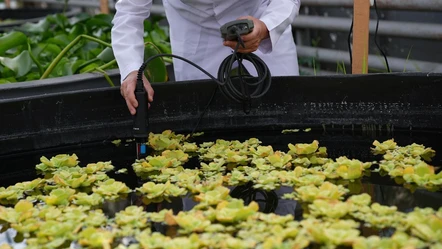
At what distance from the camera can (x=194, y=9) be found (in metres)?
2.49

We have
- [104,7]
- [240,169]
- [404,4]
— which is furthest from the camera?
[104,7]

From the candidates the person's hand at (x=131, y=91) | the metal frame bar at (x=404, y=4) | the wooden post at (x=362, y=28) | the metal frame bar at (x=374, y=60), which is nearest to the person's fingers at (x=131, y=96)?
the person's hand at (x=131, y=91)

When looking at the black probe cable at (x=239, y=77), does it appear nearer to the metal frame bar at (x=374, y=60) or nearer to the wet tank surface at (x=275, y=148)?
the wet tank surface at (x=275, y=148)

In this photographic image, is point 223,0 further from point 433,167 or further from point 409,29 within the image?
point 409,29

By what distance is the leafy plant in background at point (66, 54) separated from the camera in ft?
9.40

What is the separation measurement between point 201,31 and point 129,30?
0.29 m

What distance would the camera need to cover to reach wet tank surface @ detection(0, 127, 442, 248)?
1.73 metres

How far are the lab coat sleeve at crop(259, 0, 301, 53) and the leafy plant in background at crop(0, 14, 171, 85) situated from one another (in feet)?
2.04

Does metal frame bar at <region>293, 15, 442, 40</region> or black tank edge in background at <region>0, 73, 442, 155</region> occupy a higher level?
metal frame bar at <region>293, 15, 442, 40</region>

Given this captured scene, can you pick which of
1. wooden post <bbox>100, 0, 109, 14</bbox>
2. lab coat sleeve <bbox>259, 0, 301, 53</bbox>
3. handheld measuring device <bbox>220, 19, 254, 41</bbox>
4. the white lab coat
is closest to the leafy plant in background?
the white lab coat

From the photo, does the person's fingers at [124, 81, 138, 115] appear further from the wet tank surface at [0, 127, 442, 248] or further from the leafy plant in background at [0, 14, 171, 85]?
the leafy plant in background at [0, 14, 171, 85]

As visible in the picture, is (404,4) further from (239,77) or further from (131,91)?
(131,91)

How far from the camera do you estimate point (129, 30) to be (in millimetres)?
2346

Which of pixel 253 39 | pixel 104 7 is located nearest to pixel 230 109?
pixel 253 39
